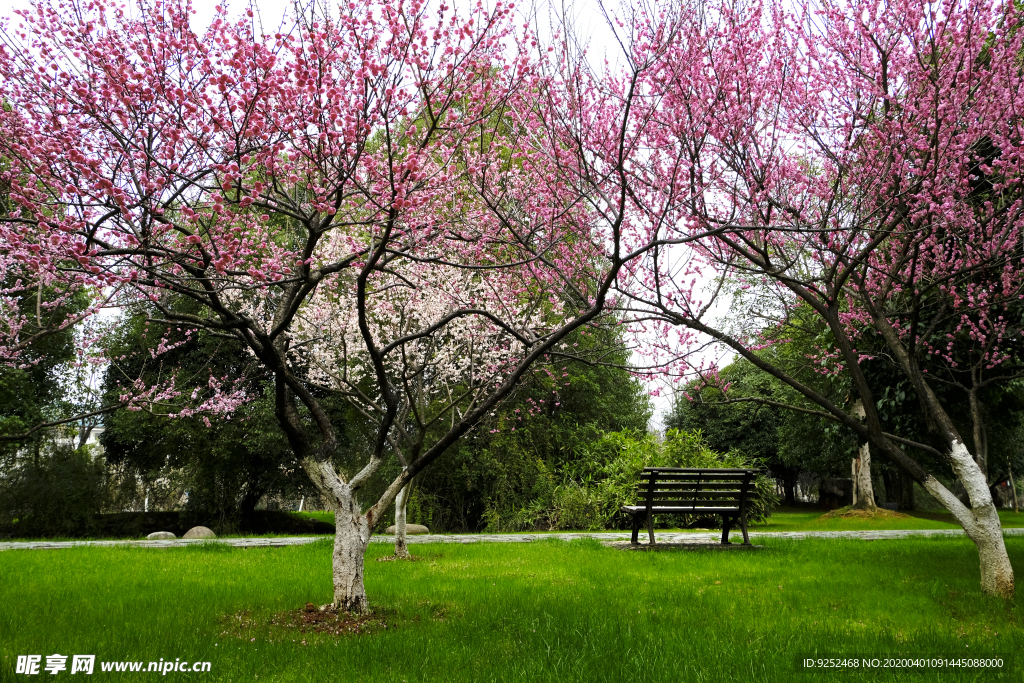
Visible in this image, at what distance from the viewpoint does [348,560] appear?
4.57 meters

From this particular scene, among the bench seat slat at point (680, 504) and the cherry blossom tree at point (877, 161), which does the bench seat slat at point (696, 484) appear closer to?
the bench seat slat at point (680, 504)

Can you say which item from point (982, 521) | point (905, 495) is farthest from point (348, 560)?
point (905, 495)

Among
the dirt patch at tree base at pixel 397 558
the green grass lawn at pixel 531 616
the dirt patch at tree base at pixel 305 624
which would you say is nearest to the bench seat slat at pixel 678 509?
the green grass lawn at pixel 531 616

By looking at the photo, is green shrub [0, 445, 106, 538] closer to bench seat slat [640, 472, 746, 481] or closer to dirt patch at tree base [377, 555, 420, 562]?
dirt patch at tree base [377, 555, 420, 562]

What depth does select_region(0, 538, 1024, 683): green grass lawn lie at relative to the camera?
3414 millimetres

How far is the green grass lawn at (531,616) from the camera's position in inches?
134

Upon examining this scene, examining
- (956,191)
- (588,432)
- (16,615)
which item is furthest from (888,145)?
(588,432)

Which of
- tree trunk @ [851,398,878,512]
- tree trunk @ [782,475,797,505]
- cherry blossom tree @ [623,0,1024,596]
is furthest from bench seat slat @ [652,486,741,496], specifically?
tree trunk @ [782,475,797,505]

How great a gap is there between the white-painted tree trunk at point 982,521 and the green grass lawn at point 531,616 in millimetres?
240

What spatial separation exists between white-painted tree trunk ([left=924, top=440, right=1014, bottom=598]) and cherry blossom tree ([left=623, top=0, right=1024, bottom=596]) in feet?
0.04

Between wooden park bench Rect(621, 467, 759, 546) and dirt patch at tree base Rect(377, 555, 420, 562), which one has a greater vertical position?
wooden park bench Rect(621, 467, 759, 546)

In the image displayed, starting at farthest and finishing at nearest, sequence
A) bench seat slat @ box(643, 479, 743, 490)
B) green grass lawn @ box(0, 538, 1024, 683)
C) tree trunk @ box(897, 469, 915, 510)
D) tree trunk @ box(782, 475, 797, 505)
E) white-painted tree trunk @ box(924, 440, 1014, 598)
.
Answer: tree trunk @ box(782, 475, 797, 505) → tree trunk @ box(897, 469, 915, 510) → bench seat slat @ box(643, 479, 743, 490) → white-painted tree trunk @ box(924, 440, 1014, 598) → green grass lawn @ box(0, 538, 1024, 683)

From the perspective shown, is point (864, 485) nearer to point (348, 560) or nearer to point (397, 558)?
point (397, 558)

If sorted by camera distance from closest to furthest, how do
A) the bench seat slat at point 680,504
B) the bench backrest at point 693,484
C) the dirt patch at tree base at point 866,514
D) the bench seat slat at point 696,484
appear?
1. the bench backrest at point 693,484
2. the bench seat slat at point 696,484
3. the bench seat slat at point 680,504
4. the dirt patch at tree base at point 866,514
